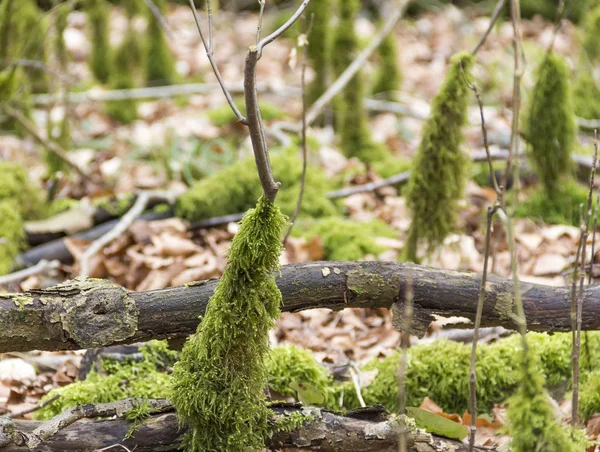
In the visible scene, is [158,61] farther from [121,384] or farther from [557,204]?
[121,384]

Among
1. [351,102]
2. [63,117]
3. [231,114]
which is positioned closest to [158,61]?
[231,114]

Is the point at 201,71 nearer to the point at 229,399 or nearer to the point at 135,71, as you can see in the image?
the point at 135,71

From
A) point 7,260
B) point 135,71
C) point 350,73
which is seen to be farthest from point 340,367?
Result: point 135,71

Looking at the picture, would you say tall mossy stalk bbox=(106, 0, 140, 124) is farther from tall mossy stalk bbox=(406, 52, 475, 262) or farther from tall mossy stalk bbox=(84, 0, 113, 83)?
tall mossy stalk bbox=(406, 52, 475, 262)

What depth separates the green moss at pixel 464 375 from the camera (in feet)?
9.37

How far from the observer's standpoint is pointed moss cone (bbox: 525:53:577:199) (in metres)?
4.43

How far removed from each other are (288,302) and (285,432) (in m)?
0.44

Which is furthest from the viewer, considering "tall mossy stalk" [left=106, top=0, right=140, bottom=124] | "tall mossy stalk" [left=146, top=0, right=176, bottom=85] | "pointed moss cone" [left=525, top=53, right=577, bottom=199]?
"tall mossy stalk" [left=146, top=0, right=176, bottom=85]

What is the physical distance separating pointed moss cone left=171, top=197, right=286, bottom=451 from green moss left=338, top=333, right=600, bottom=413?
0.89 meters

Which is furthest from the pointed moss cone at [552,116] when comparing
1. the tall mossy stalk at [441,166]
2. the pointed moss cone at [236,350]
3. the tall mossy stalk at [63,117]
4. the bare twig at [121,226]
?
the tall mossy stalk at [63,117]

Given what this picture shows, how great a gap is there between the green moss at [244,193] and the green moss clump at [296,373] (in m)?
2.02

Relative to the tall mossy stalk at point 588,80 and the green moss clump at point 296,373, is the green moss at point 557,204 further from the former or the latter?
the green moss clump at point 296,373

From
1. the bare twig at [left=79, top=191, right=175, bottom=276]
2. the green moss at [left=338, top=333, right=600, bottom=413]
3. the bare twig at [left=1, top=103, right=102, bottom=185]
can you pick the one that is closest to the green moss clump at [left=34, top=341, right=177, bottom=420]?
the green moss at [left=338, top=333, right=600, bottom=413]

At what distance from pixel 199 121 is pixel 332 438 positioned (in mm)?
5099
